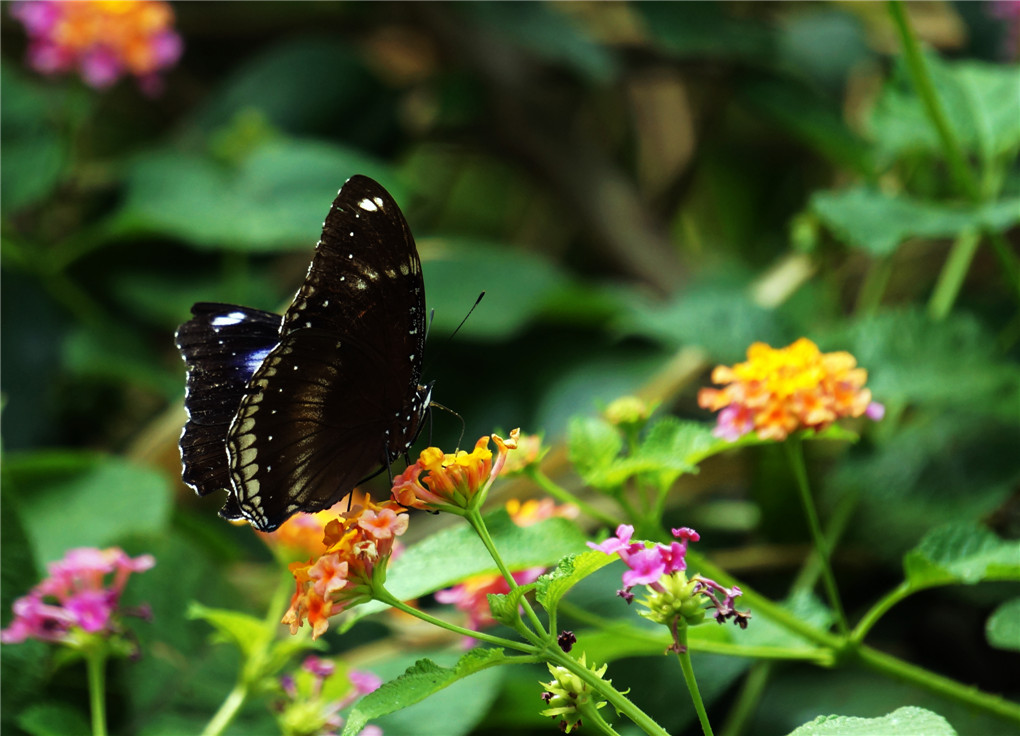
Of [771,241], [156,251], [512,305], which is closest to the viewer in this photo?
[512,305]

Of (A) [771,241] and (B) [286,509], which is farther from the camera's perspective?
(A) [771,241]

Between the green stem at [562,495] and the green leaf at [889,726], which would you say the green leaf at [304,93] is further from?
the green leaf at [889,726]

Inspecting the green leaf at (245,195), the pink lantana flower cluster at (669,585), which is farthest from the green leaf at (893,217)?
the green leaf at (245,195)

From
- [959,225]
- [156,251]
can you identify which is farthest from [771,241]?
[156,251]

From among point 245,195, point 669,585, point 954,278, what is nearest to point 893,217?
point 954,278

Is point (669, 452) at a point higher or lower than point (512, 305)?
higher

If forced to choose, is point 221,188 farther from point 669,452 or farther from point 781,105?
point 669,452

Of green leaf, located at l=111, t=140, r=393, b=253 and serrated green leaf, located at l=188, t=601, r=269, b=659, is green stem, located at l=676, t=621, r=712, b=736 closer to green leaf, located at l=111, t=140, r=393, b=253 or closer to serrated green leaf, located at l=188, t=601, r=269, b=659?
serrated green leaf, located at l=188, t=601, r=269, b=659

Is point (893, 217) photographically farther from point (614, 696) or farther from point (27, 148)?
point (27, 148)
